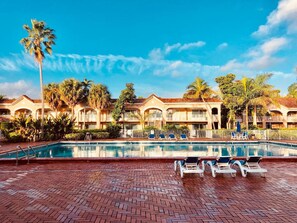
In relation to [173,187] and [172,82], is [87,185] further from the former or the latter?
[172,82]

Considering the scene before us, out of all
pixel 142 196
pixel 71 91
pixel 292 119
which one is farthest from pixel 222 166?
pixel 292 119

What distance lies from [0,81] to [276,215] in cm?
3745

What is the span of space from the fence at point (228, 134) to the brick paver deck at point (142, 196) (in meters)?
17.1

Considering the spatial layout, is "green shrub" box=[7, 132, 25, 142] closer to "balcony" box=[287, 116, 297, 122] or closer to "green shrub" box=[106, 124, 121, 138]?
"green shrub" box=[106, 124, 121, 138]

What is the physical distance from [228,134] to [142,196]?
22735 mm

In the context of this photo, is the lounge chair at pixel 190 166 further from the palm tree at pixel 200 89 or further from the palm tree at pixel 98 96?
the palm tree at pixel 200 89

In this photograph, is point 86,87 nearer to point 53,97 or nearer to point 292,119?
point 53,97

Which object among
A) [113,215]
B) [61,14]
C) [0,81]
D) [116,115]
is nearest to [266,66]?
[116,115]

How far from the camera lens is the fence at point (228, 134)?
2369cm

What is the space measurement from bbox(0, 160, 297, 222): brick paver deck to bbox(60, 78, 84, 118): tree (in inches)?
895

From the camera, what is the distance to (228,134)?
2639 centimetres

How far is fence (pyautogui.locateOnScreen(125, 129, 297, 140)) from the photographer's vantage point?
2369cm

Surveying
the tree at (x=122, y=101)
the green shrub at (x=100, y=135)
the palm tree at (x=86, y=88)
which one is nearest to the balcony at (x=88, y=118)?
the palm tree at (x=86, y=88)

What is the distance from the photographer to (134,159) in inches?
428
